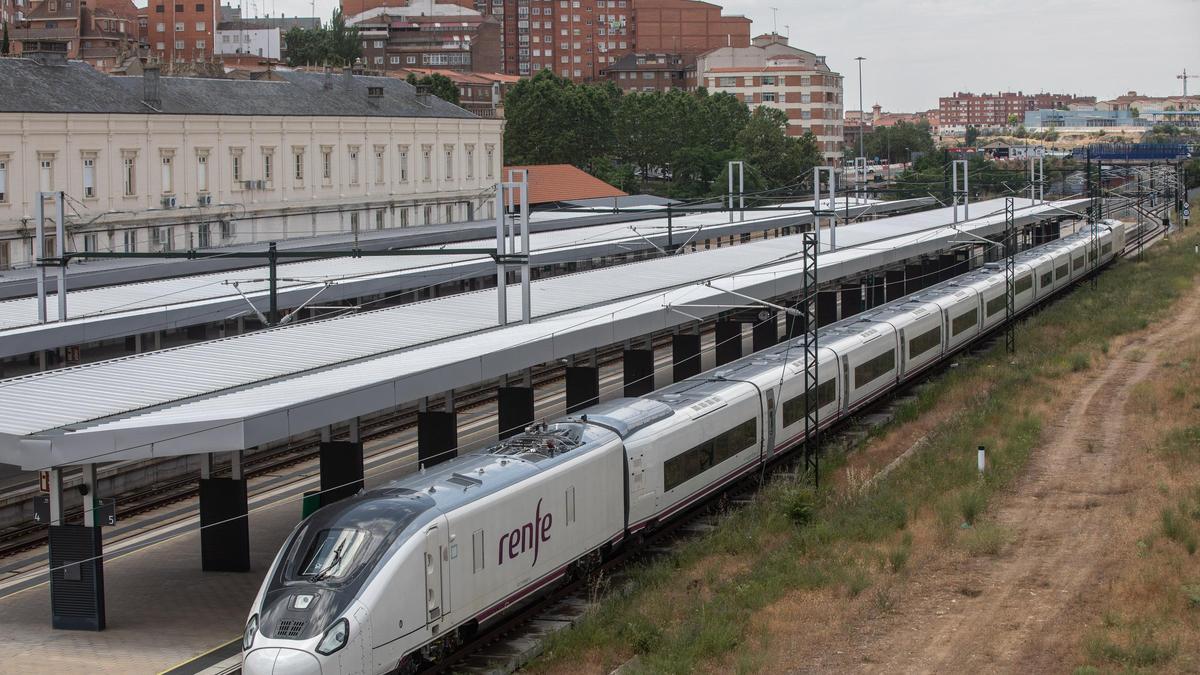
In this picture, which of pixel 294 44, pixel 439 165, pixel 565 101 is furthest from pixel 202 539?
pixel 294 44

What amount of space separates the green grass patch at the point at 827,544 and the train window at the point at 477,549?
1.32 m

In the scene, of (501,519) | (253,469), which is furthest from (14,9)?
(501,519)

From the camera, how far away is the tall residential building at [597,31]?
19150 centimetres

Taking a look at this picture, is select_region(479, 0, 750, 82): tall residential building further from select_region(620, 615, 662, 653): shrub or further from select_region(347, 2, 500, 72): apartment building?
select_region(620, 615, 662, 653): shrub

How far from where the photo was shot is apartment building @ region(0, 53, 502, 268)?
45.8 metres

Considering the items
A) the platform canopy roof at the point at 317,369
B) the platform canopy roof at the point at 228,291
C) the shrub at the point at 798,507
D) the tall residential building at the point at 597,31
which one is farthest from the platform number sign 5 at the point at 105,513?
the tall residential building at the point at 597,31

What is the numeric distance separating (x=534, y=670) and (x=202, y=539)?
720cm

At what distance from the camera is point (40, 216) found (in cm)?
2923

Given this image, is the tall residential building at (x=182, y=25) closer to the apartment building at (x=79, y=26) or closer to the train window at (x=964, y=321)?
the apartment building at (x=79, y=26)

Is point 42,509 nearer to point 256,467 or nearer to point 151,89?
point 256,467

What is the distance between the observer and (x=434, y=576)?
656 inches

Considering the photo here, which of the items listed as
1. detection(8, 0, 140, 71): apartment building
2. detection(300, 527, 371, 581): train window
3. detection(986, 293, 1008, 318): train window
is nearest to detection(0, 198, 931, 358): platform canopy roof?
detection(986, 293, 1008, 318): train window

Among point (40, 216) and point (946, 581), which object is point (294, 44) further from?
point (946, 581)

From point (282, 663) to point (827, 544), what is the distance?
32.6 ft
